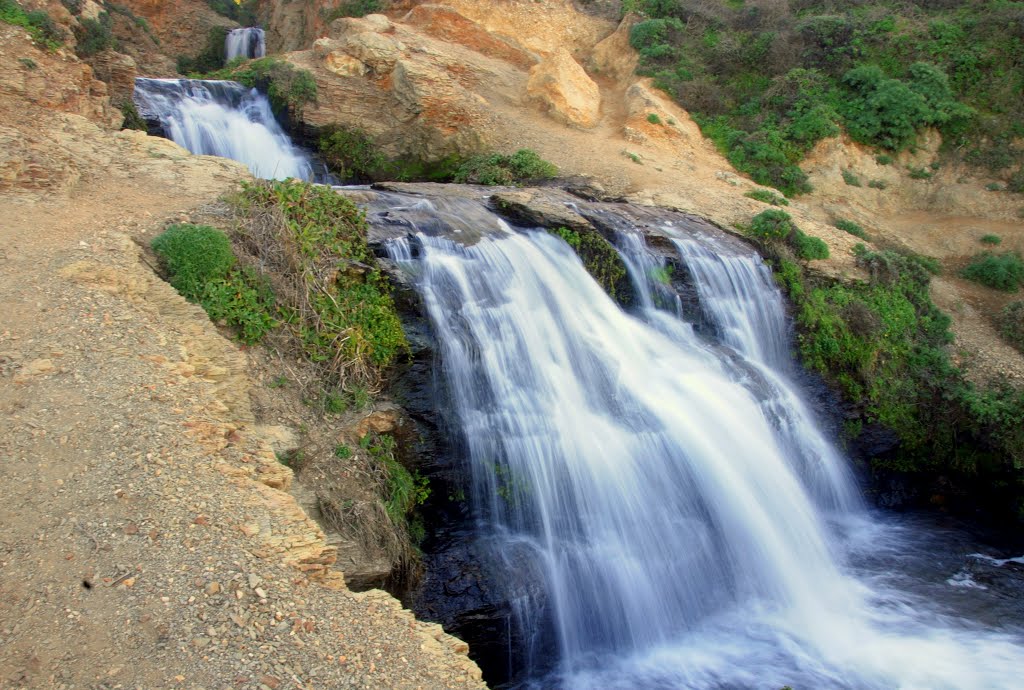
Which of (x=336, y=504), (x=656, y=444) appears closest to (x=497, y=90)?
(x=656, y=444)

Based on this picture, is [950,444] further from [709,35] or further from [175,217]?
[709,35]

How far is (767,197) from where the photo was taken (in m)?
14.2

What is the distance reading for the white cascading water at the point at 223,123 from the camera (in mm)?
13055

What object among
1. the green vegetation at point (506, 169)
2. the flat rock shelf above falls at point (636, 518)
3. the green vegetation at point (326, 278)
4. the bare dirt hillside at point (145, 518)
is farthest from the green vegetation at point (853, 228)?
the bare dirt hillside at point (145, 518)

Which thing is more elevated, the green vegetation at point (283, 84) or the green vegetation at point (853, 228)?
the green vegetation at point (283, 84)

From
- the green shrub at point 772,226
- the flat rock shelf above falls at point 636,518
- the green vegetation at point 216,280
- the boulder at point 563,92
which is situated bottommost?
the flat rock shelf above falls at point 636,518

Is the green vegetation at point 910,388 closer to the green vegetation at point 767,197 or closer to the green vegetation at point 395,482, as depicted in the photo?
the green vegetation at point 767,197

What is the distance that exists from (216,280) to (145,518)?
2.87m

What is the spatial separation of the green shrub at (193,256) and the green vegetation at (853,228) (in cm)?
1165

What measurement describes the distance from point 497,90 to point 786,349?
1002cm

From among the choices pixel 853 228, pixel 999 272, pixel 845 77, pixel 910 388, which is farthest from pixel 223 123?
pixel 999 272

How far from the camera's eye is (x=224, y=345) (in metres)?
6.25

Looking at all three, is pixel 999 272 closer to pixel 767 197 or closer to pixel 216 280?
pixel 767 197

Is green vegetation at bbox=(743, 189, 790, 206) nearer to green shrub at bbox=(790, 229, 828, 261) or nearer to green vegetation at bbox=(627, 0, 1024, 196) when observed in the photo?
green vegetation at bbox=(627, 0, 1024, 196)
